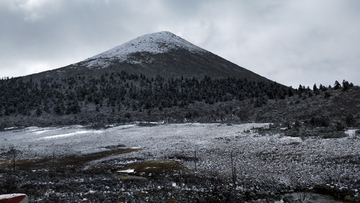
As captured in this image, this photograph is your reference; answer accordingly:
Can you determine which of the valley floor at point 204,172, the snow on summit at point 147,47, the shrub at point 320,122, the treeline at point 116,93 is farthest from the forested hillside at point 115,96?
the valley floor at point 204,172

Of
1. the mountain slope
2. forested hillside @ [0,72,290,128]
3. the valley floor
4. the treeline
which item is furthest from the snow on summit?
the valley floor

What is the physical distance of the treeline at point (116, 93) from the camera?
81.2m

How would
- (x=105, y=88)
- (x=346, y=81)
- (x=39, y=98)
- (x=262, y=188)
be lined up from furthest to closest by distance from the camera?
(x=105, y=88), (x=39, y=98), (x=346, y=81), (x=262, y=188)

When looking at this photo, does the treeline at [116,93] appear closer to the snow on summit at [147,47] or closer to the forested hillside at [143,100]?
the forested hillside at [143,100]

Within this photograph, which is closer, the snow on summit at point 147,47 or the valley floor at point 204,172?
the valley floor at point 204,172

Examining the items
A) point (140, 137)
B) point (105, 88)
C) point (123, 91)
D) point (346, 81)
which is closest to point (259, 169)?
point (140, 137)

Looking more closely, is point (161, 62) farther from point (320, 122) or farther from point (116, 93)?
point (320, 122)

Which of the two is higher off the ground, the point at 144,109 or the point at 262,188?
the point at 144,109

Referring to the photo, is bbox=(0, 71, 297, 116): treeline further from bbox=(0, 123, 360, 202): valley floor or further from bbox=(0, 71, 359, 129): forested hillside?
bbox=(0, 123, 360, 202): valley floor

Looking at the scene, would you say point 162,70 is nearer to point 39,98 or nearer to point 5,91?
point 39,98

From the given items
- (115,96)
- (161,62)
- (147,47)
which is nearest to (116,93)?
(115,96)

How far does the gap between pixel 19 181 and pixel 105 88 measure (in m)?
79.7

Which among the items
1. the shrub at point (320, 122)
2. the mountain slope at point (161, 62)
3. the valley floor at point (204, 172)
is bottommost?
the valley floor at point (204, 172)

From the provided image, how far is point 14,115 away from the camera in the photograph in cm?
7888
